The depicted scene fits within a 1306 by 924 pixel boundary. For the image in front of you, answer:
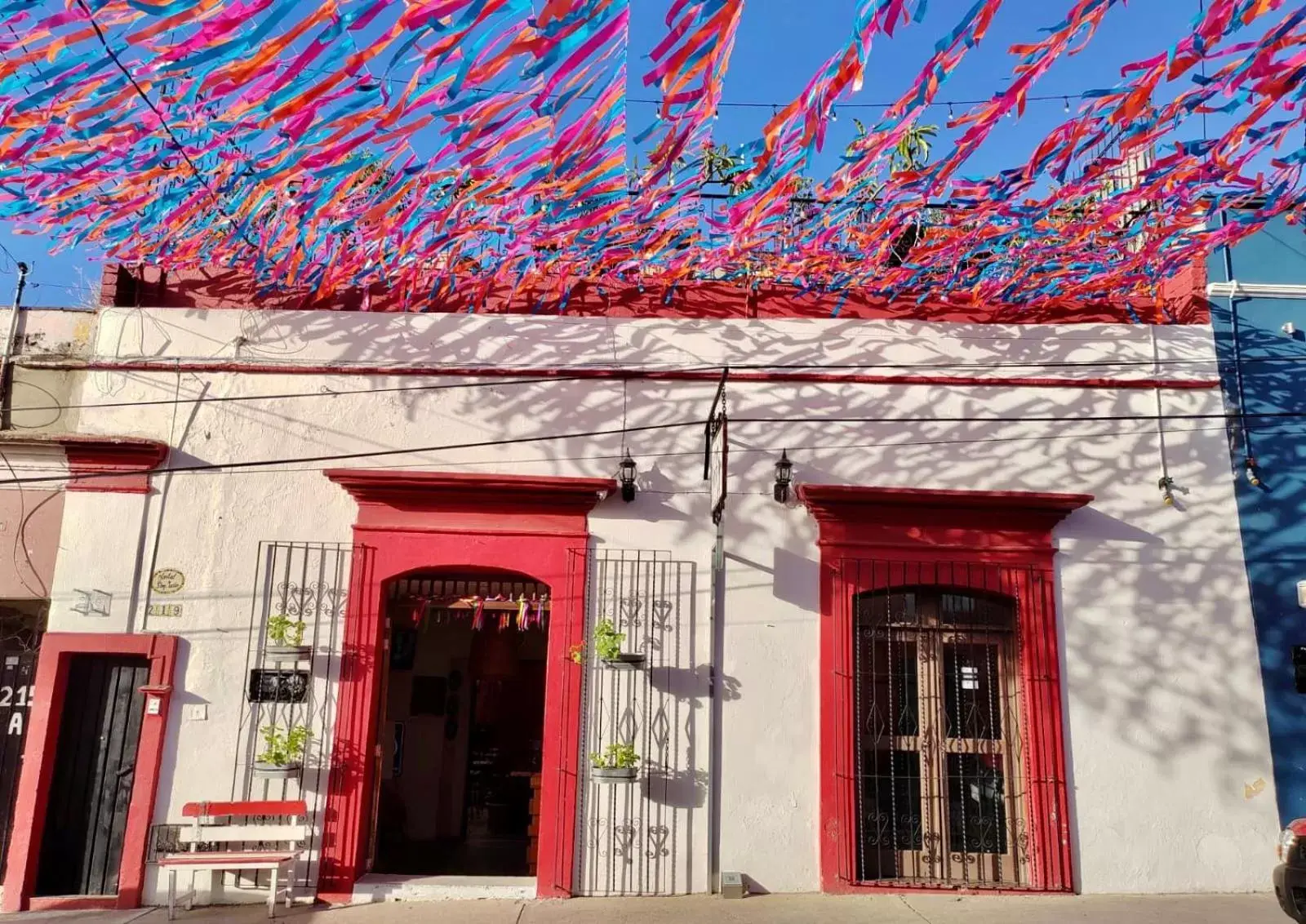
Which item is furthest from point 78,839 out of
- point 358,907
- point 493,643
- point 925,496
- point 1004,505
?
point 1004,505

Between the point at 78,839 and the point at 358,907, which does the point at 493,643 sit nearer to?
the point at 358,907

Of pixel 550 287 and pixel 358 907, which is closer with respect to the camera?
pixel 358 907

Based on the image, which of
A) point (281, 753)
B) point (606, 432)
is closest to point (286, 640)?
point (281, 753)

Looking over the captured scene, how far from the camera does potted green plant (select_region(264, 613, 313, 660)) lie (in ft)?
26.2

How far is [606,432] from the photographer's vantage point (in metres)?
8.69

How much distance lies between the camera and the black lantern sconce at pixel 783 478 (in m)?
8.38

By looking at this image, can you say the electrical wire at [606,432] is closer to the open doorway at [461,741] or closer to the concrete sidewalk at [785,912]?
the open doorway at [461,741]

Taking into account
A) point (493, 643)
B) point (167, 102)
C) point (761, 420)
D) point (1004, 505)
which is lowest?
point (493, 643)

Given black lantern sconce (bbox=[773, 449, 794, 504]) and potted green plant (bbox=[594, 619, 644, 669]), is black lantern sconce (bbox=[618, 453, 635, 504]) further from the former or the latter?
black lantern sconce (bbox=[773, 449, 794, 504])

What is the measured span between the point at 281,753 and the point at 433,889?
1.56 meters

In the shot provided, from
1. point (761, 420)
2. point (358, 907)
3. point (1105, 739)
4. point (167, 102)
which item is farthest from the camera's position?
point (761, 420)

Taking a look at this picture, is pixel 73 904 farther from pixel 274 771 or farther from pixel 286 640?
pixel 286 640

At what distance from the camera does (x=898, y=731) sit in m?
8.26

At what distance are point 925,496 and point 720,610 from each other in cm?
193
